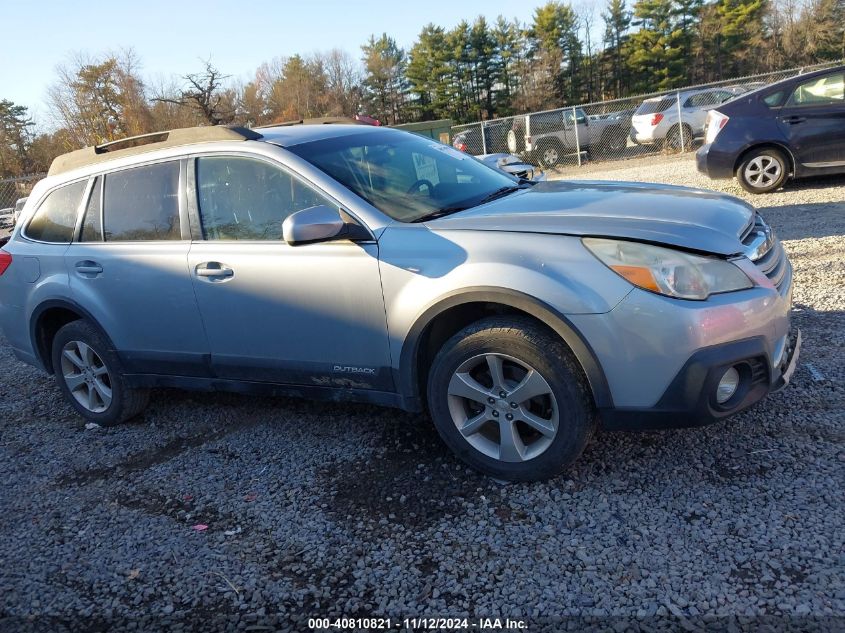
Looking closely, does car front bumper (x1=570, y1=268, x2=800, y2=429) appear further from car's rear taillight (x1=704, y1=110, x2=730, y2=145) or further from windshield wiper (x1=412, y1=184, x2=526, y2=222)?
car's rear taillight (x1=704, y1=110, x2=730, y2=145)

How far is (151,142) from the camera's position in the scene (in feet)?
13.9

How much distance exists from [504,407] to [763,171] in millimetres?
7894

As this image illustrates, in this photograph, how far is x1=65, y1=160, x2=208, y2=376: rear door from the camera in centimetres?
390

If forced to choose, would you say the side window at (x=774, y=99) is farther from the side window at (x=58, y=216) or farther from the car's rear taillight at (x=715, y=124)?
the side window at (x=58, y=216)

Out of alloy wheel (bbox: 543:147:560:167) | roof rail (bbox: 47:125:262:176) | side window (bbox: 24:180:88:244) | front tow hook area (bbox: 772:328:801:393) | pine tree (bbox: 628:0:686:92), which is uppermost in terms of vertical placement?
pine tree (bbox: 628:0:686:92)

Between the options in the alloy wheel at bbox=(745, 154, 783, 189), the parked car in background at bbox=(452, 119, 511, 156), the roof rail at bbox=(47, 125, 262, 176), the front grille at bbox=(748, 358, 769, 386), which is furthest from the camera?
the parked car in background at bbox=(452, 119, 511, 156)

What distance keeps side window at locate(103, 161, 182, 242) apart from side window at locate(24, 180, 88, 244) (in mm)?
316

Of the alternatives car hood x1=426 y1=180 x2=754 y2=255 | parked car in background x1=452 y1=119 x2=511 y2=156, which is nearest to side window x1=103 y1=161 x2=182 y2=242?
car hood x1=426 y1=180 x2=754 y2=255

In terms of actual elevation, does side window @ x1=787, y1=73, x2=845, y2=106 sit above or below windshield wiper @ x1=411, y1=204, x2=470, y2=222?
above

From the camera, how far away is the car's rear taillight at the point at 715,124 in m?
9.27

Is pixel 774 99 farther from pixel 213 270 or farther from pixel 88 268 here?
pixel 88 268

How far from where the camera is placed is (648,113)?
61.3ft

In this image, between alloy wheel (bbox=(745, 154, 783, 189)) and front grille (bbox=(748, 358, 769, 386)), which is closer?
front grille (bbox=(748, 358, 769, 386))

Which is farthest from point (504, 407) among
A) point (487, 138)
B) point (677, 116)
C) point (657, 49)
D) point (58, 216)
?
point (657, 49)
